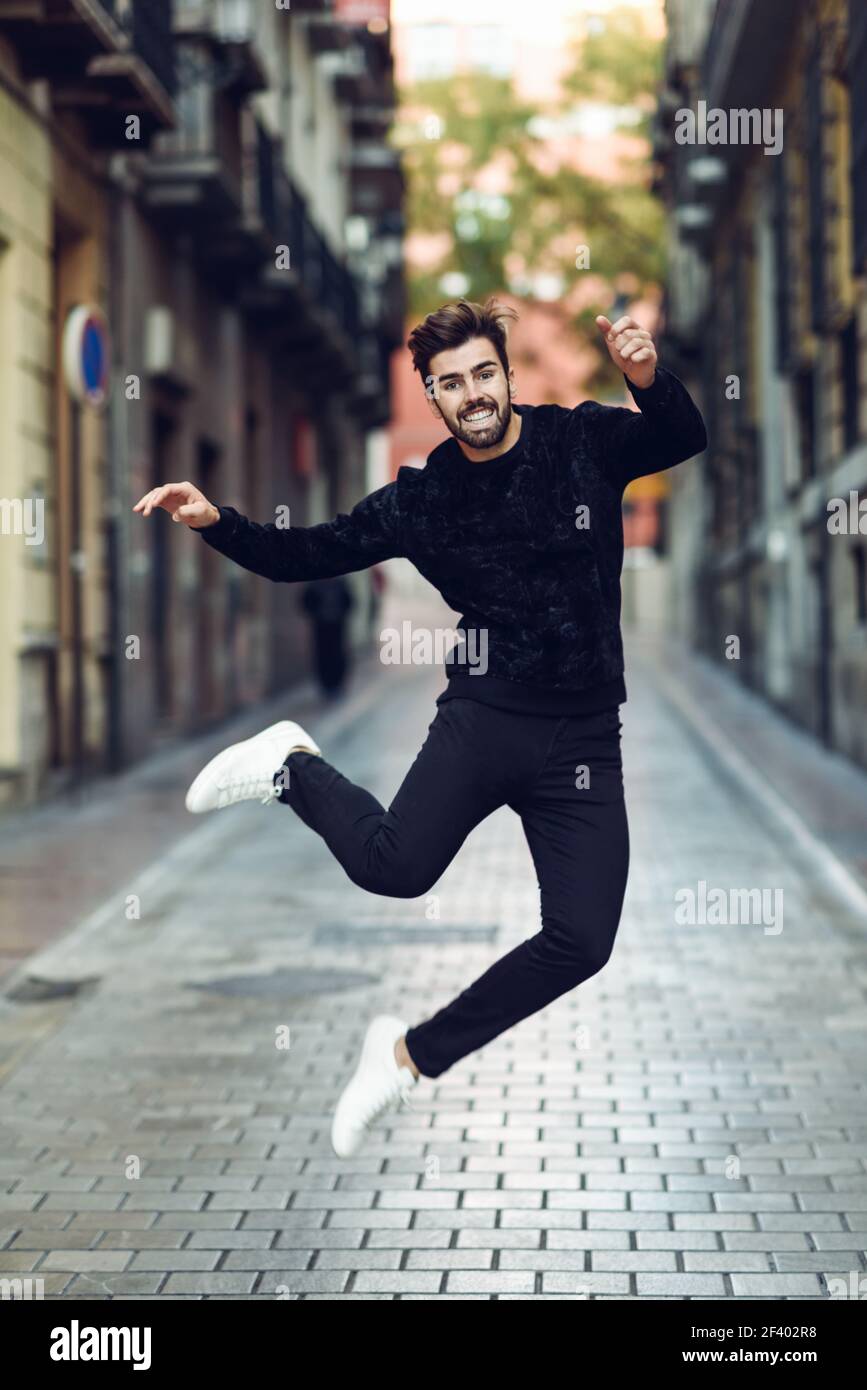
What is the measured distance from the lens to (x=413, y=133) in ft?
142

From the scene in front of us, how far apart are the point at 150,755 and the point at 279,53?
1203 centimetres

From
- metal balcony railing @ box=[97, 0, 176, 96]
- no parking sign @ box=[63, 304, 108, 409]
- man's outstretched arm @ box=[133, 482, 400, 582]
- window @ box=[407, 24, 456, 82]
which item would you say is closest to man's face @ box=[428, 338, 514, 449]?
man's outstretched arm @ box=[133, 482, 400, 582]

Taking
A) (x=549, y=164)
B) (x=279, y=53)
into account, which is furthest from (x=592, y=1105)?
(x=549, y=164)

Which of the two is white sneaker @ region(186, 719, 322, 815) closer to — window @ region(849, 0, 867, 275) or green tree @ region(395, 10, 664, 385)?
window @ region(849, 0, 867, 275)

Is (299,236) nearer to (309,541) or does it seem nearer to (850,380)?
(850,380)

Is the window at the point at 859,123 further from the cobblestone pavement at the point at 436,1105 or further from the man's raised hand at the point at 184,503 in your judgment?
the man's raised hand at the point at 184,503

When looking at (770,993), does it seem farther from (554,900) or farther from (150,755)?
(150,755)

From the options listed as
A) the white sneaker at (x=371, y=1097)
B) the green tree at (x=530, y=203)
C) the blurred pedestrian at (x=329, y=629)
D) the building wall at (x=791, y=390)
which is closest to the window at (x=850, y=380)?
the building wall at (x=791, y=390)

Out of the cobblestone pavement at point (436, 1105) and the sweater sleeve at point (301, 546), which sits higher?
the sweater sleeve at point (301, 546)

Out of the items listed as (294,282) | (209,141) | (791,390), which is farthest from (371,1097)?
(294,282)

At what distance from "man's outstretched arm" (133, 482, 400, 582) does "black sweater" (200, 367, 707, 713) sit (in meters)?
0.08

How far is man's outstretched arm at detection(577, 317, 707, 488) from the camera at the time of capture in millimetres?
3914

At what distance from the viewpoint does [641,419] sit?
13.6ft

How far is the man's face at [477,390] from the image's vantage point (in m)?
4.11
